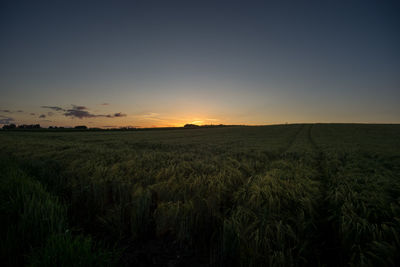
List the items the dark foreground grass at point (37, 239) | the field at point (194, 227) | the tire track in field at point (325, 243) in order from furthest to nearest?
the tire track in field at point (325, 243) → the field at point (194, 227) → the dark foreground grass at point (37, 239)

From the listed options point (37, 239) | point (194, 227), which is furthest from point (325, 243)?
point (37, 239)

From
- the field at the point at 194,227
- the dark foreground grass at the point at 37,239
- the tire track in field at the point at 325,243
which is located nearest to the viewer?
the dark foreground grass at the point at 37,239

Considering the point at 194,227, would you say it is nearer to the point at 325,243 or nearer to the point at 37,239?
the point at 325,243

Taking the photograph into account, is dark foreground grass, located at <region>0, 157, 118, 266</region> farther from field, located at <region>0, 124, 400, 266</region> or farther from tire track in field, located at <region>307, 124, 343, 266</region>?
tire track in field, located at <region>307, 124, 343, 266</region>

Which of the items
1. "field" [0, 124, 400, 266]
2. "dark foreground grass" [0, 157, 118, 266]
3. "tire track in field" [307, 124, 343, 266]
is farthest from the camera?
"tire track in field" [307, 124, 343, 266]

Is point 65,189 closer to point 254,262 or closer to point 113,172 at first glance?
point 113,172

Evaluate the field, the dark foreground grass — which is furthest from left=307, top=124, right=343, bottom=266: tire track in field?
the dark foreground grass

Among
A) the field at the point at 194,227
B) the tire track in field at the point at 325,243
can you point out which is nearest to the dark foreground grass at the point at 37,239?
the field at the point at 194,227

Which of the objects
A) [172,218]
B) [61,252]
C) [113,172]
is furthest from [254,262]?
[113,172]

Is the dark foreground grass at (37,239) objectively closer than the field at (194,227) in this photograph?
Yes

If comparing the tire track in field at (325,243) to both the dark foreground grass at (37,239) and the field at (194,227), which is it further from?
the dark foreground grass at (37,239)

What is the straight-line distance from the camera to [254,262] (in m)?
1.96

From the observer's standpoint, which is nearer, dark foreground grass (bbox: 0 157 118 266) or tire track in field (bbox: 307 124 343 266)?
dark foreground grass (bbox: 0 157 118 266)

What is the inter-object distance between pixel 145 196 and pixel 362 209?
13.5 ft
